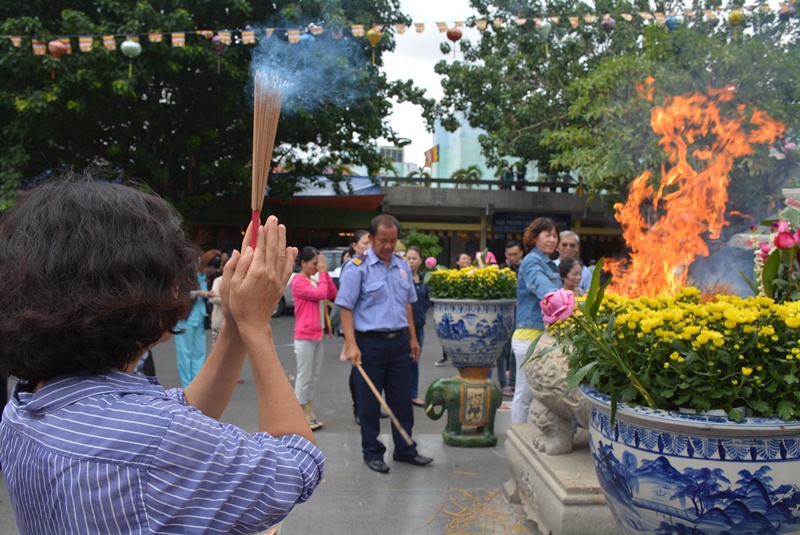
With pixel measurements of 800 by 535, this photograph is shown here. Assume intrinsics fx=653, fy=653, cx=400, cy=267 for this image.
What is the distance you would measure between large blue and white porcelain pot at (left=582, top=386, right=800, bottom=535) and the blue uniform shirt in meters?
2.78

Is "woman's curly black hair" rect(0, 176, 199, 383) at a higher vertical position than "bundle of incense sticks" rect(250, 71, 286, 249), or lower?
lower

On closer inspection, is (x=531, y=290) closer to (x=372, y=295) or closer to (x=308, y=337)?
(x=372, y=295)

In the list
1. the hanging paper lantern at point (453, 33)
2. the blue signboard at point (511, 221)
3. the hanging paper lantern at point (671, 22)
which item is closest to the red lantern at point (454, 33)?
the hanging paper lantern at point (453, 33)

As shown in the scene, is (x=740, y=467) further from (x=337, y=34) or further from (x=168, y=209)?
(x=337, y=34)

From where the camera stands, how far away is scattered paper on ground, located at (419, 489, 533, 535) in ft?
12.1

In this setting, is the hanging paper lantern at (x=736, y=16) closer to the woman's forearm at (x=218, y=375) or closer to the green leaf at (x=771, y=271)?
the green leaf at (x=771, y=271)

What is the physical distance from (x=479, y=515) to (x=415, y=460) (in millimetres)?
947

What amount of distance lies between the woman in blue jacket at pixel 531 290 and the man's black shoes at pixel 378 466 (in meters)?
1.04

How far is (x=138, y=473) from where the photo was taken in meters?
1.06

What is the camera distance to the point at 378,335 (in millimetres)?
4645

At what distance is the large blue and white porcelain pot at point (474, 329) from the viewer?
529 cm

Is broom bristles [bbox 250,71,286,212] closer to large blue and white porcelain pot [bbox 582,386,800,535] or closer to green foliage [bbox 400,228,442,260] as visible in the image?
large blue and white porcelain pot [bbox 582,386,800,535]

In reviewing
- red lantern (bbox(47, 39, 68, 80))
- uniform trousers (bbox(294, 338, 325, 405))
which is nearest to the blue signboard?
red lantern (bbox(47, 39, 68, 80))

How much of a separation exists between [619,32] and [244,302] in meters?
14.0
